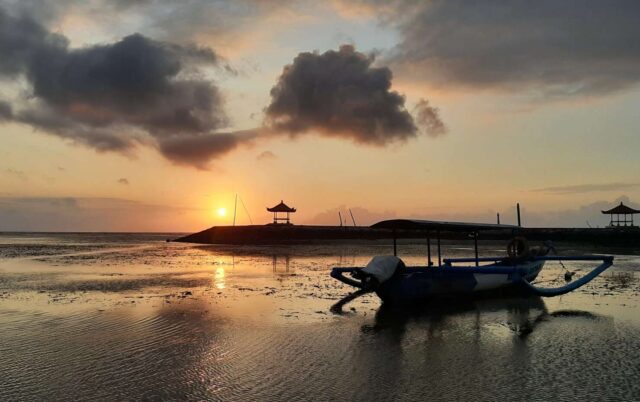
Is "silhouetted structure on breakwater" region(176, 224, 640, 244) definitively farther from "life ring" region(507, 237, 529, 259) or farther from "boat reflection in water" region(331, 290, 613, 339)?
"boat reflection in water" region(331, 290, 613, 339)

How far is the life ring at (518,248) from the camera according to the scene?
2165 cm

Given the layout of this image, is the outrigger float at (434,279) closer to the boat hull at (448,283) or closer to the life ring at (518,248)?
the boat hull at (448,283)

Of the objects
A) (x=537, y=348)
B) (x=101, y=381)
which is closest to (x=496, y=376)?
(x=537, y=348)

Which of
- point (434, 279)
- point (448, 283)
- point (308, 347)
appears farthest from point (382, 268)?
point (308, 347)

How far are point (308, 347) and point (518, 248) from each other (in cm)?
1485

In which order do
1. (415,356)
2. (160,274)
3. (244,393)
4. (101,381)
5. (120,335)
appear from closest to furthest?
(244,393), (101,381), (415,356), (120,335), (160,274)

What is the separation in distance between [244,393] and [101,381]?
2721 millimetres

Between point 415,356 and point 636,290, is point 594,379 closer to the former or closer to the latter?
point 415,356

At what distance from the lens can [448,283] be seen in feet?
58.3

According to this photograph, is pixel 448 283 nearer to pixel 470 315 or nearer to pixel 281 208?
pixel 470 315

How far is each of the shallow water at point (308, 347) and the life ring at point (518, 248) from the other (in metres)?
2.97

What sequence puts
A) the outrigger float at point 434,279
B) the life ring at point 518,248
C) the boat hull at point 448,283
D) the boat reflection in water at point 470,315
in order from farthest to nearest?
the life ring at point 518,248 < the boat hull at point 448,283 < the outrigger float at point 434,279 < the boat reflection in water at point 470,315

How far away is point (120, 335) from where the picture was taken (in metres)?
12.0

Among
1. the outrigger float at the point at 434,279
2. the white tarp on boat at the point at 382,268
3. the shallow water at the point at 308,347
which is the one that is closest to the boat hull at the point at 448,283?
the outrigger float at the point at 434,279
